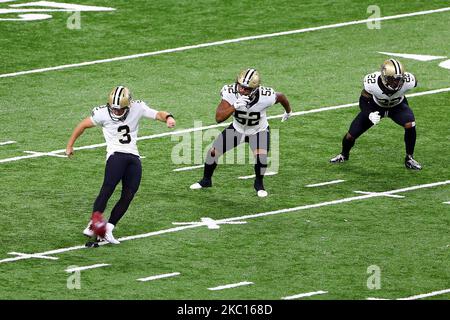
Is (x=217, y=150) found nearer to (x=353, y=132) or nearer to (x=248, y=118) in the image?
(x=248, y=118)

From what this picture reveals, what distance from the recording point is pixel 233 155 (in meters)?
21.1

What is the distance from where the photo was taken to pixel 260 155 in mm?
19172

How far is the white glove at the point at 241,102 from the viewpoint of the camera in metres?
18.9

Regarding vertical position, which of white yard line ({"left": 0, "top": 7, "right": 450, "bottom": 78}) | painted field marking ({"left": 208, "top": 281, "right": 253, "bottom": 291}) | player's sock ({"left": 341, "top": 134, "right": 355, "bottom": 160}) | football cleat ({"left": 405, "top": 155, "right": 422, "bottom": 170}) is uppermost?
white yard line ({"left": 0, "top": 7, "right": 450, "bottom": 78})

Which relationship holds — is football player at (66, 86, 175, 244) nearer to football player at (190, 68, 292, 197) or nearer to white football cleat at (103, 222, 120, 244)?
white football cleat at (103, 222, 120, 244)

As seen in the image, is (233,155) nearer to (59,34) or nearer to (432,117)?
(432,117)

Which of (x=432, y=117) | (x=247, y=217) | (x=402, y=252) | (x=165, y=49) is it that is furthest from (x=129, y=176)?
(x=165, y=49)

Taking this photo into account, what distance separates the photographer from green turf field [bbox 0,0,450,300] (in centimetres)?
1628

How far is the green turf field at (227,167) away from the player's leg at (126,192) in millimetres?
238

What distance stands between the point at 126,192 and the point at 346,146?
4530mm

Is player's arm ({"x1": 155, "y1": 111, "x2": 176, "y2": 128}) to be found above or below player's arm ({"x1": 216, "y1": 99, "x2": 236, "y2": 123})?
below

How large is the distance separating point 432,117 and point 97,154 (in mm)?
5321

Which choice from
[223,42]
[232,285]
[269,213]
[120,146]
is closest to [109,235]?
[120,146]

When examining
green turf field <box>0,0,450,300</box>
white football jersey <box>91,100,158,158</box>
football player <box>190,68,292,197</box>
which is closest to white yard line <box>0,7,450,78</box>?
green turf field <box>0,0,450,300</box>
